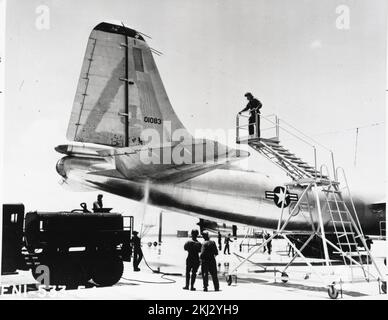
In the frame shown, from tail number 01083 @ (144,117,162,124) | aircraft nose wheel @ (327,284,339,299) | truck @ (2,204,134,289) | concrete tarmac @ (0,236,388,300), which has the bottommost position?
concrete tarmac @ (0,236,388,300)

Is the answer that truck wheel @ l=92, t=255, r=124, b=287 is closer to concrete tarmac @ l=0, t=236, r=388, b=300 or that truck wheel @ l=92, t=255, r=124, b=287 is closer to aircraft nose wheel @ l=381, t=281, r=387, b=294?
concrete tarmac @ l=0, t=236, r=388, b=300

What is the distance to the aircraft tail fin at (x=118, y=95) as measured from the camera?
623 inches

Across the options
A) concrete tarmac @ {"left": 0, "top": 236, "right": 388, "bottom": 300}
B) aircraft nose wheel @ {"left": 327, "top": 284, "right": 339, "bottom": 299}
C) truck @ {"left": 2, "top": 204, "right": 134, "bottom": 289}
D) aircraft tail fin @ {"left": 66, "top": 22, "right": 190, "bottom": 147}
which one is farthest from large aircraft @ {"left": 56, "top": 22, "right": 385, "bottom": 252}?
aircraft nose wheel @ {"left": 327, "top": 284, "right": 339, "bottom": 299}

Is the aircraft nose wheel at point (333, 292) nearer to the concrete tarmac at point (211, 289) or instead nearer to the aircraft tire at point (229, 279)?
the concrete tarmac at point (211, 289)

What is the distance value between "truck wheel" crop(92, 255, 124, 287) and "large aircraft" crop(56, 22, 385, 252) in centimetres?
315

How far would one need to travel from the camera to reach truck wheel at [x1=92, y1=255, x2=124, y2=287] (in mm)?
13828

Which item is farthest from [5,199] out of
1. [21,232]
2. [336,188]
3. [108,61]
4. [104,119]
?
[336,188]

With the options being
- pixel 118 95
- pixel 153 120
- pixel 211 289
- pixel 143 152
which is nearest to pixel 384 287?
pixel 211 289

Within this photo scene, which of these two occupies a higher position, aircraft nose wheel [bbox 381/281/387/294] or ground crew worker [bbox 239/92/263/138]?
ground crew worker [bbox 239/92/263/138]

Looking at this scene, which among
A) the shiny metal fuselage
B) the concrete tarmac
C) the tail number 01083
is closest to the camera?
the concrete tarmac

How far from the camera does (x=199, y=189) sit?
17.8 metres

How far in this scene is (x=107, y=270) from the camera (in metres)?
14.0

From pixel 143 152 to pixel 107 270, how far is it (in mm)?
3862
